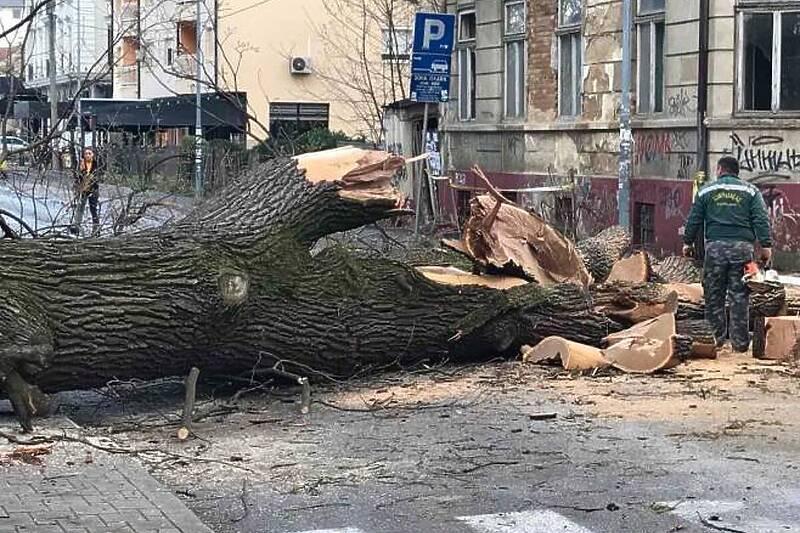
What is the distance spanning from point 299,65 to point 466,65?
1919 centimetres

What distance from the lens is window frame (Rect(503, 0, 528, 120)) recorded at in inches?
977

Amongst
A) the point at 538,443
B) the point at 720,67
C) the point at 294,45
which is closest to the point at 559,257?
the point at 538,443

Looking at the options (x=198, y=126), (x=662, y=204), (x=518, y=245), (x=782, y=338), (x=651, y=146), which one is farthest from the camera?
(x=198, y=126)

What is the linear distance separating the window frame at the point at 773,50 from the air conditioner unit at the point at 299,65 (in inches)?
1110

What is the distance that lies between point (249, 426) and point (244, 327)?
80 cm

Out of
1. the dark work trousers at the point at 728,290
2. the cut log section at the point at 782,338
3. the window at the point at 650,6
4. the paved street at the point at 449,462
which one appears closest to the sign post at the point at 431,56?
the dark work trousers at the point at 728,290

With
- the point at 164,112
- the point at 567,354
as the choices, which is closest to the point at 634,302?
the point at 567,354

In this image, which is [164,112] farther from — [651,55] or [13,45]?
[13,45]

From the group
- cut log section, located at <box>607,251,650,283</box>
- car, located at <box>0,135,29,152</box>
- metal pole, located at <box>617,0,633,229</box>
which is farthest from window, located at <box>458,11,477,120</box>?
cut log section, located at <box>607,251,650,283</box>

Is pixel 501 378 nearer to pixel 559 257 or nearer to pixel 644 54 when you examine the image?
pixel 559 257

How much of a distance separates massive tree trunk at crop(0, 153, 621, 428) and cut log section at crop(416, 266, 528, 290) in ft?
0.60

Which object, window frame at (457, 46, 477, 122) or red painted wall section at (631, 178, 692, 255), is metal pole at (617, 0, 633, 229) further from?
window frame at (457, 46, 477, 122)

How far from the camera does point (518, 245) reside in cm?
1138

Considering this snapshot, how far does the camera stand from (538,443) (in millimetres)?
7945
